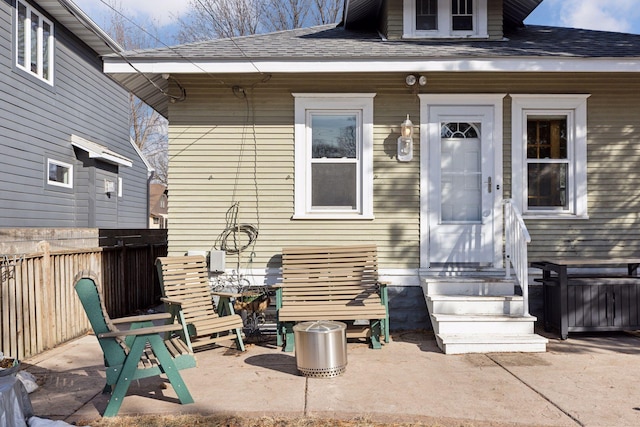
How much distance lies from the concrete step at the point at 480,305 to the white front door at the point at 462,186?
837 millimetres

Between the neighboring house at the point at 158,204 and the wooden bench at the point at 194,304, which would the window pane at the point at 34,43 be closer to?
the wooden bench at the point at 194,304

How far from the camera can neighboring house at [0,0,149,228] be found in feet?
29.4

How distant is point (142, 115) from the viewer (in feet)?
82.3

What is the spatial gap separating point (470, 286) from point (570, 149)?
2329 mm

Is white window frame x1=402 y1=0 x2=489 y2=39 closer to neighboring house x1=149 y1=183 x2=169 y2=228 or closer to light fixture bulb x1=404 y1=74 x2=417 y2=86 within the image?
light fixture bulb x1=404 y1=74 x2=417 y2=86

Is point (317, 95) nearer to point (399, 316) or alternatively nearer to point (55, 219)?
point (399, 316)

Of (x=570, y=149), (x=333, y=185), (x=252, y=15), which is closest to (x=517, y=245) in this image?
(x=570, y=149)

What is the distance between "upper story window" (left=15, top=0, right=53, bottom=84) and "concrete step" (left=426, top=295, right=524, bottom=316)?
8.16 meters

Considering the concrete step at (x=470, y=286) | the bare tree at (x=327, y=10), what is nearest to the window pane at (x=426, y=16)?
the concrete step at (x=470, y=286)

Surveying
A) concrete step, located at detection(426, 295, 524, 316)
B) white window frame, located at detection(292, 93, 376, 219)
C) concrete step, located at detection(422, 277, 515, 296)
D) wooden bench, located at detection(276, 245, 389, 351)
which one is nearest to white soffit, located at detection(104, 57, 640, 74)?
white window frame, located at detection(292, 93, 376, 219)

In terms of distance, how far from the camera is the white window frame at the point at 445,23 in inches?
290

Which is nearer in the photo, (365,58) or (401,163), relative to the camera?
(365,58)

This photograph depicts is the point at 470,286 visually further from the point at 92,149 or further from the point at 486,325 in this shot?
the point at 92,149

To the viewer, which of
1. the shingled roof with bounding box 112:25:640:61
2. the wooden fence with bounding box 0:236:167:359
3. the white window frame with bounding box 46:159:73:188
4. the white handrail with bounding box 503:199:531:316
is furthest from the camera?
the white window frame with bounding box 46:159:73:188
